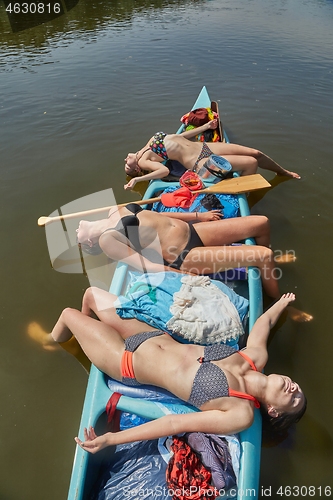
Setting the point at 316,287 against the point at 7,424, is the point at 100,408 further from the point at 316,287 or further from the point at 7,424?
the point at 316,287

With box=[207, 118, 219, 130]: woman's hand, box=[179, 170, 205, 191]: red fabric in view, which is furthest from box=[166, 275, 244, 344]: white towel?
box=[207, 118, 219, 130]: woman's hand

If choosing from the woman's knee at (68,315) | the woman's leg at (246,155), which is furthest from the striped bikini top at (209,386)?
the woman's leg at (246,155)

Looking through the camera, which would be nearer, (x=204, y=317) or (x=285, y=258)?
(x=204, y=317)

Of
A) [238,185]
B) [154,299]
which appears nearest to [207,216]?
[238,185]

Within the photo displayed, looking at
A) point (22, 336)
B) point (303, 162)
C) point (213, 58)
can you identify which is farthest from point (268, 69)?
point (22, 336)

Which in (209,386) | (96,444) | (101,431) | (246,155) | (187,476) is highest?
(246,155)

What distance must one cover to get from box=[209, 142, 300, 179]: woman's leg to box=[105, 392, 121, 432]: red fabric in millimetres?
4110

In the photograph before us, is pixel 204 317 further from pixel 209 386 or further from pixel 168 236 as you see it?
pixel 168 236

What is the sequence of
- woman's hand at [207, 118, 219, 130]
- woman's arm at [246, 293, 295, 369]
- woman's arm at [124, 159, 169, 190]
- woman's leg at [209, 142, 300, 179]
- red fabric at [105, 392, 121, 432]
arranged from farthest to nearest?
woman's hand at [207, 118, 219, 130], woman's leg at [209, 142, 300, 179], woman's arm at [124, 159, 169, 190], woman's arm at [246, 293, 295, 369], red fabric at [105, 392, 121, 432]

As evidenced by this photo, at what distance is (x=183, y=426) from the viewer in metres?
2.42

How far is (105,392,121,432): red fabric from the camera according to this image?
275 cm

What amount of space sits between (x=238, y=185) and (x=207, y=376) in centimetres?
328

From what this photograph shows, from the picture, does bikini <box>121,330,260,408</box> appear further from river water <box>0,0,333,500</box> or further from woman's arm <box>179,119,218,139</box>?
woman's arm <box>179,119,218,139</box>

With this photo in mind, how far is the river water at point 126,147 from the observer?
3.27 meters
